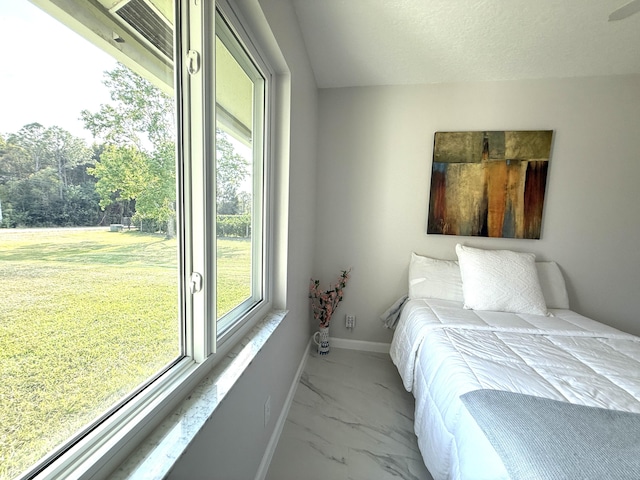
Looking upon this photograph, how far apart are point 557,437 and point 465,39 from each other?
6.93 ft

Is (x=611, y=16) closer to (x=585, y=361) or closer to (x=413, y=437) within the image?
(x=585, y=361)

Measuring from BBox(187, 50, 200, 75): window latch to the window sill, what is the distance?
1014mm

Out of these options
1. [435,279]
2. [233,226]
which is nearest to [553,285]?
[435,279]

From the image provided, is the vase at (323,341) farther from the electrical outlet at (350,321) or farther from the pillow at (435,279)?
the pillow at (435,279)

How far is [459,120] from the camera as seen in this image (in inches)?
84.0

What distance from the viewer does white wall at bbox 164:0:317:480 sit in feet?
2.55

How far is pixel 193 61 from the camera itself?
79 cm

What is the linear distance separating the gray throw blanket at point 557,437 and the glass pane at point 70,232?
1.06 m

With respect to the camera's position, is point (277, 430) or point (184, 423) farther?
point (277, 430)

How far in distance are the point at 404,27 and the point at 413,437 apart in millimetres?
2475

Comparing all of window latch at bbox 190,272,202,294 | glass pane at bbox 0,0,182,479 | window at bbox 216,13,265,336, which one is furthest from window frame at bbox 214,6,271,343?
glass pane at bbox 0,0,182,479

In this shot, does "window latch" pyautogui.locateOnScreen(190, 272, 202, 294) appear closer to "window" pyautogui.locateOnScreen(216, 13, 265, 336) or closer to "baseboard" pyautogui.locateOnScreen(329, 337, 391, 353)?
"window" pyautogui.locateOnScreen(216, 13, 265, 336)

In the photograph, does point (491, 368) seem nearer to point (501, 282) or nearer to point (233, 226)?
point (501, 282)

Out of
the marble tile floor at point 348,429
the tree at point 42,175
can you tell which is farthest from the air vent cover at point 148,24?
the marble tile floor at point 348,429
